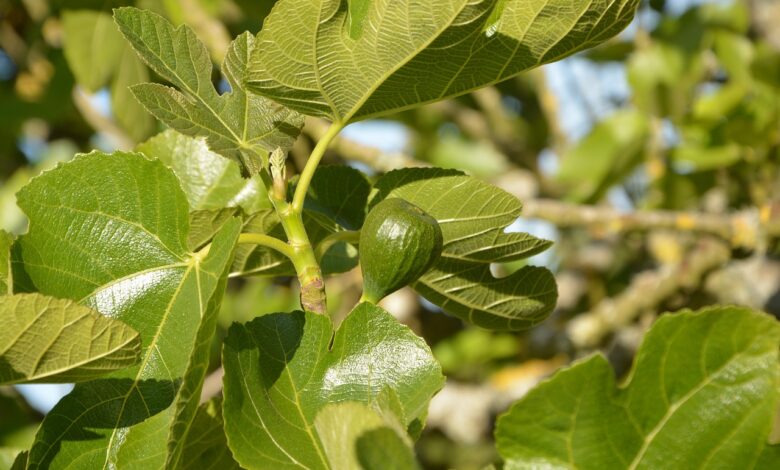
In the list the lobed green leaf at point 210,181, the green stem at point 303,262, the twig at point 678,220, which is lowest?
the twig at point 678,220

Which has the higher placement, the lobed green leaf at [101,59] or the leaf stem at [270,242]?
the leaf stem at [270,242]

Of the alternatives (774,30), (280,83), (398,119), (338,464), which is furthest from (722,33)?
(338,464)

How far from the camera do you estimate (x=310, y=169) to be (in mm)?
869

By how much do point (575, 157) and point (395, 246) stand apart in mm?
1881

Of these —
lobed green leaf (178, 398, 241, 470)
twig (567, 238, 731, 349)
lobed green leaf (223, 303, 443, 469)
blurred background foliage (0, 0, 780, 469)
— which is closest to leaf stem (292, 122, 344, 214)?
lobed green leaf (223, 303, 443, 469)

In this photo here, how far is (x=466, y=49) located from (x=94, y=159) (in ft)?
1.14

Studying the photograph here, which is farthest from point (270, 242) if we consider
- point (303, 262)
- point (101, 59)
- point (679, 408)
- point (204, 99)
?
point (101, 59)

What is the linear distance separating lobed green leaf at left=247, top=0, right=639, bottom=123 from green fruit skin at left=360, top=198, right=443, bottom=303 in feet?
0.37

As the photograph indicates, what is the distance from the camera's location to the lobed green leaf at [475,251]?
36.1 inches

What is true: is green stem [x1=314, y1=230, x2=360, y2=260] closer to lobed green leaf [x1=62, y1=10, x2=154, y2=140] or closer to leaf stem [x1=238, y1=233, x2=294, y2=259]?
leaf stem [x1=238, y1=233, x2=294, y2=259]

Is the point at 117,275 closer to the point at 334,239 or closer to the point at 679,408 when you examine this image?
the point at 334,239

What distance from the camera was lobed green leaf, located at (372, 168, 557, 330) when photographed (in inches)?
36.1

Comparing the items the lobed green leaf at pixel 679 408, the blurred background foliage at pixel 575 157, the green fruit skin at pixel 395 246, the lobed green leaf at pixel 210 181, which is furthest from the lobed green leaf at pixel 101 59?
the lobed green leaf at pixel 679 408

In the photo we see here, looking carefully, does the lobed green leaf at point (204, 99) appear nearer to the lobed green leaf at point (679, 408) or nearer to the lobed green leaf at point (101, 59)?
the lobed green leaf at point (679, 408)
